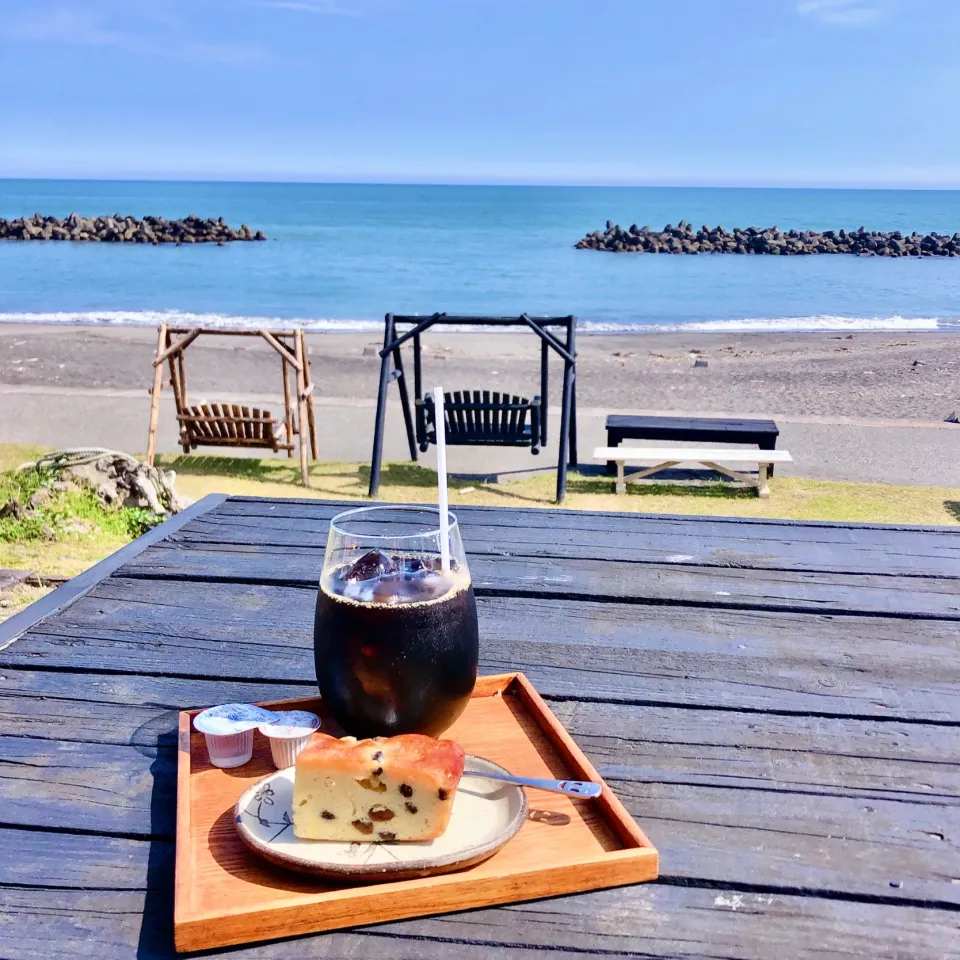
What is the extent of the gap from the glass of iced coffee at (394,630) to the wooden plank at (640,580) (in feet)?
2.12

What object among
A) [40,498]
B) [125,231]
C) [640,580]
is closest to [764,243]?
[125,231]

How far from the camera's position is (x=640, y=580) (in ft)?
6.11

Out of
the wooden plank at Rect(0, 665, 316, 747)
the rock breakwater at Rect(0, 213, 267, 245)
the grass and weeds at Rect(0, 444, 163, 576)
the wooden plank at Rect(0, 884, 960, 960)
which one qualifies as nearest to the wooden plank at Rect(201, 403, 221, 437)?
the grass and weeds at Rect(0, 444, 163, 576)

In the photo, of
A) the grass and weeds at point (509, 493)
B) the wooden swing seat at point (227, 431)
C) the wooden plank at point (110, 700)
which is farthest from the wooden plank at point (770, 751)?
the wooden swing seat at point (227, 431)

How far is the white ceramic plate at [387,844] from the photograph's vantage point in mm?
925

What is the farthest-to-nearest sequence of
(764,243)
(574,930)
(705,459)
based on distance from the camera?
(764,243) < (705,459) < (574,930)

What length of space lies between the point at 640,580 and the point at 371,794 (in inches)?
38.8

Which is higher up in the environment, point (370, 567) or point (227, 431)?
point (370, 567)

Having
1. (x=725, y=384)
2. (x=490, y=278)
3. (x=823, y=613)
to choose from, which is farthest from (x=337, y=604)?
(x=490, y=278)

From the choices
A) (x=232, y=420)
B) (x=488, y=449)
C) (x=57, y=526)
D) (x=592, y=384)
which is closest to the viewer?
(x=57, y=526)

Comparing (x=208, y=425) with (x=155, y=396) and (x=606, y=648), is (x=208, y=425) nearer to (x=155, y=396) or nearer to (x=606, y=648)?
(x=155, y=396)

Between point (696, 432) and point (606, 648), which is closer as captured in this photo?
point (606, 648)

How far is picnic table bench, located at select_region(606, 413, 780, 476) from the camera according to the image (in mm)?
8594

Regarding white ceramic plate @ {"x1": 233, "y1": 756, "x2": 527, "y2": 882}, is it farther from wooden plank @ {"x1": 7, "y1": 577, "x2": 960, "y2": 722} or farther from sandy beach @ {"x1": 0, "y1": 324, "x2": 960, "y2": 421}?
sandy beach @ {"x1": 0, "y1": 324, "x2": 960, "y2": 421}
